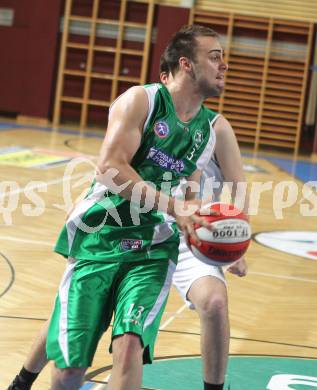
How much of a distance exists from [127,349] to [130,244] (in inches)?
17.9

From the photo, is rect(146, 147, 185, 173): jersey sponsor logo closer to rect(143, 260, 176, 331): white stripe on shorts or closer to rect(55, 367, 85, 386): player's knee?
rect(143, 260, 176, 331): white stripe on shorts

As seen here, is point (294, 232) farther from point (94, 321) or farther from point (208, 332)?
point (94, 321)

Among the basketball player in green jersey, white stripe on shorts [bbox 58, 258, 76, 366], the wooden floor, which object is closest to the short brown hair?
the basketball player in green jersey

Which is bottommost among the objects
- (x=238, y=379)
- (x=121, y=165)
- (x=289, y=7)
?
(x=238, y=379)

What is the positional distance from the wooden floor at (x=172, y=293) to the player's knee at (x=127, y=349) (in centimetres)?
107

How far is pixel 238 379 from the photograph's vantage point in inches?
178

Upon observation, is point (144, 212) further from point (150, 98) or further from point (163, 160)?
point (150, 98)

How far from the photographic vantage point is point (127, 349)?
3.18m

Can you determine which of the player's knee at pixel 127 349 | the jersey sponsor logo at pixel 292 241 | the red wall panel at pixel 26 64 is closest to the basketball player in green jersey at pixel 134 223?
the player's knee at pixel 127 349

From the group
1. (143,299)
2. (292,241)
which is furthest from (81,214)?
(292,241)

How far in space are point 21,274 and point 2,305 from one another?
87cm

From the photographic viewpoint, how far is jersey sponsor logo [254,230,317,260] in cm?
819

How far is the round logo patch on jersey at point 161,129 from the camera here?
3.49m

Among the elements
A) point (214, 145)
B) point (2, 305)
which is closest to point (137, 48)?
point (2, 305)
